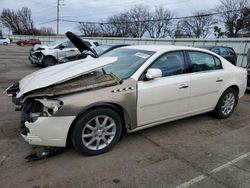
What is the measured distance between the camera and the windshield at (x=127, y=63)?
13.0 ft

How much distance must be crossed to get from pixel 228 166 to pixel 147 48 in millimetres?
2290

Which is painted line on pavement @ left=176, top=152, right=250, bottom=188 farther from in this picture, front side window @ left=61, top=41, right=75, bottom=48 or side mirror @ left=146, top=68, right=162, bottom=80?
front side window @ left=61, top=41, right=75, bottom=48

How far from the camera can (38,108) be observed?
345 cm

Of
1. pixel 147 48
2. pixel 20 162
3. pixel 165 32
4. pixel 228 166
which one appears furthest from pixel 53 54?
pixel 165 32

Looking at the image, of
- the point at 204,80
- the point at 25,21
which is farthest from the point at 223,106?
the point at 25,21

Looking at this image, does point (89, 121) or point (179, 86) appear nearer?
point (89, 121)

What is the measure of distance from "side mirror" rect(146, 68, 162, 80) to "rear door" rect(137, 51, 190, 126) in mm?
107

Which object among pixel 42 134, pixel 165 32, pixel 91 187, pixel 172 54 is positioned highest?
pixel 165 32

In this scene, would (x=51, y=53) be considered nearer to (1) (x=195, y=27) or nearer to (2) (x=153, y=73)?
(2) (x=153, y=73)

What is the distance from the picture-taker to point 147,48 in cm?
451

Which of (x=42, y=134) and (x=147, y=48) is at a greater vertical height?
(x=147, y=48)

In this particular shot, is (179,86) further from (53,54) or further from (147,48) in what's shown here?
(53,54)

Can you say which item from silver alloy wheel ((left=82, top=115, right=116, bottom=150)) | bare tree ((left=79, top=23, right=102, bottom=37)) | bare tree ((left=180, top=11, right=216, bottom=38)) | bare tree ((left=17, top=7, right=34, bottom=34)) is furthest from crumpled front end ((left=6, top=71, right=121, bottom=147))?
bare tree ((left=17, top=7, right=34, bottom=34))

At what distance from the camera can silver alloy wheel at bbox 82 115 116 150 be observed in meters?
3.50
